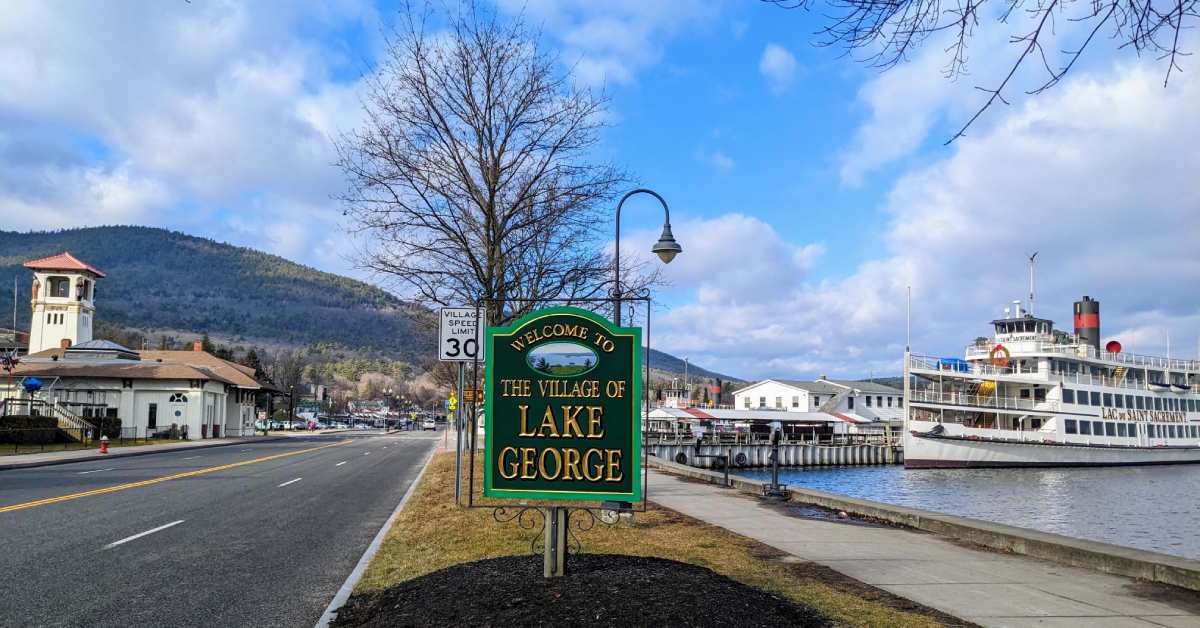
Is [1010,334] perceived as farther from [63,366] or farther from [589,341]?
[63,366]

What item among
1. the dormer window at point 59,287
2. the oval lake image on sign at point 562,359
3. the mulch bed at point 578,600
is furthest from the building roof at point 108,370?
the oval lake image on sign at point 562,359

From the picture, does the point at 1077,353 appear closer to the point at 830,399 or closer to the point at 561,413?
the point at 830,399

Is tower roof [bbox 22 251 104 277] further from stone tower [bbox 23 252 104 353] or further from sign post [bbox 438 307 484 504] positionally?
sign post [bbox 438 307 484 504]

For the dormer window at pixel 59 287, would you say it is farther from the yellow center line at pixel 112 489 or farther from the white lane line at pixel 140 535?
the white lane line at pixel 140 535

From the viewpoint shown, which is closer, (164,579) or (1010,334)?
(164,579)

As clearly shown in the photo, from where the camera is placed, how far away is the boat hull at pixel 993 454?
51.6 m

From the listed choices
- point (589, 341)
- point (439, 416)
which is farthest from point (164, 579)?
point (439, 416)

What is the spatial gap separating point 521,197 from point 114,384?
171ft

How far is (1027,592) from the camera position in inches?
310

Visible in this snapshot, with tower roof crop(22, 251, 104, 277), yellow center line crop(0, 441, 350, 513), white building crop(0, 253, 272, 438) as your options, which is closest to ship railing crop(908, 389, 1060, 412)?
yellow center line crop(0, 441, 350, 513)

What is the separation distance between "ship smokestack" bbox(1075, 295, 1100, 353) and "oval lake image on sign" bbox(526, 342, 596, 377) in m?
64.2

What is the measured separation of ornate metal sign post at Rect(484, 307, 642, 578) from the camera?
654 cm

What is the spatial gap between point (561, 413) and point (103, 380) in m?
60.4

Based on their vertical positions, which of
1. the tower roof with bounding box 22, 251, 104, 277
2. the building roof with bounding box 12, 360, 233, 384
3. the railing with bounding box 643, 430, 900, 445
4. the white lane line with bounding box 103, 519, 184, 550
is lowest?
the railing with bounding box 643, 430, 900, 445
